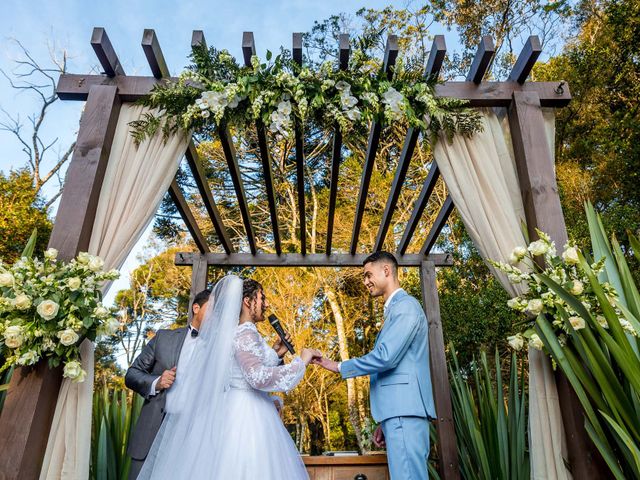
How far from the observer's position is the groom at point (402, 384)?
2334mm

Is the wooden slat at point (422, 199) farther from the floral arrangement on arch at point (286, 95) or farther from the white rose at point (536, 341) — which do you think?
the white rose at point (536, 341)

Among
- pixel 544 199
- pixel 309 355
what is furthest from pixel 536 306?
pixel 309 355

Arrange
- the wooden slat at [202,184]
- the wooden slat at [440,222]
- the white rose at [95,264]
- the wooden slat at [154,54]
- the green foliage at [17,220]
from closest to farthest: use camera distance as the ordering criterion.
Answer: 1. the white rose at [95,264]
2. the wooden slat at [154,54]
3. the wooden slat at [202,184]
4. the wooden slat at [440,222]
5. the green foliage at [17,220]

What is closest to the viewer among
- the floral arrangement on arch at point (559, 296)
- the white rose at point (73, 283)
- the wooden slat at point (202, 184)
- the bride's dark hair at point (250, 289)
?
the floral arrangement on arch at point (559, 296)

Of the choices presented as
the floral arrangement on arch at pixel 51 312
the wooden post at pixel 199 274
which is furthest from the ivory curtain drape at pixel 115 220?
the wooden post at pixel 199 274

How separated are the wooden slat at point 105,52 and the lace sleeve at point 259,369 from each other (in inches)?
69.8

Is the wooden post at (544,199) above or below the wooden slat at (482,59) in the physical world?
below

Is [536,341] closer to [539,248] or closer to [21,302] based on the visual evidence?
[539,248]

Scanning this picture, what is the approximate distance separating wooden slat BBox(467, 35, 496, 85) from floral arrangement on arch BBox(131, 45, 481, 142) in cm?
26

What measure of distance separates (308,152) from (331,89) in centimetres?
855

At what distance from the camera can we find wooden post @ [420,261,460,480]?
149 inches

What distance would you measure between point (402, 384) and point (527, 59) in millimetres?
2031

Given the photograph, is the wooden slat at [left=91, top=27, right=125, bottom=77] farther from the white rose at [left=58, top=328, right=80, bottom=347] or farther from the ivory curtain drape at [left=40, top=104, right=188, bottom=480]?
the white rose at [left=58, top=328, right=80, bottom=347]

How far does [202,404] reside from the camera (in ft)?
7.98
